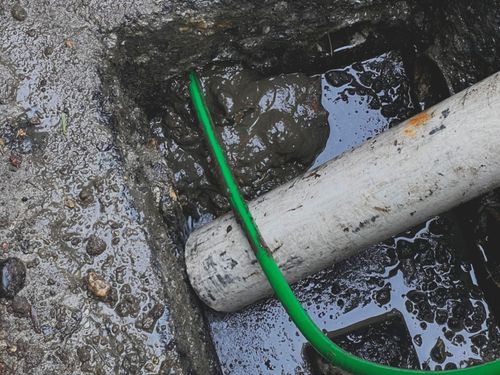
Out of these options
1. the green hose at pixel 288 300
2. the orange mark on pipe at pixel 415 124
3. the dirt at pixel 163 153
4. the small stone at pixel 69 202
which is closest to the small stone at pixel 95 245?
the dirt at pixel 163 153

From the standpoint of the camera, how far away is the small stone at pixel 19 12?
2363mm

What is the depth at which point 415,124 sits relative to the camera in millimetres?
2125

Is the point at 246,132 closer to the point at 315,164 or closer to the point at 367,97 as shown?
the point at 315,164

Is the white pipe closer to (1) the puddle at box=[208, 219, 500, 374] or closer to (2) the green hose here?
(2) the green hose

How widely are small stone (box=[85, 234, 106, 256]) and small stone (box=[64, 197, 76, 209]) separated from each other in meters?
0.13

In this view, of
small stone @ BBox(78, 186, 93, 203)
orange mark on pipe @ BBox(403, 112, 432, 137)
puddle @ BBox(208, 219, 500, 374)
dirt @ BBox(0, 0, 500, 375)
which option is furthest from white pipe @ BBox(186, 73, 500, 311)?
small stone @ BBox(78, 186, 93, 203)

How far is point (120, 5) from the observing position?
2.34m

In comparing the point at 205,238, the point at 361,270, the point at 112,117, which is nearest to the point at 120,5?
the point at 112,117

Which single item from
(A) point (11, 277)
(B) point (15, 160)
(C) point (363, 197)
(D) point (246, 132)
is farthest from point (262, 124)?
(A) point (11, 277)

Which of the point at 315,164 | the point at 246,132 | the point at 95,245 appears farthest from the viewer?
the point at 315,164

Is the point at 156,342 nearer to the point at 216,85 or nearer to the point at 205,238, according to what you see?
the point at 205,238

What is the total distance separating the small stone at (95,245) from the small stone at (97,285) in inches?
2.9

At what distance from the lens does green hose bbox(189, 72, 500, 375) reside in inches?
81.2

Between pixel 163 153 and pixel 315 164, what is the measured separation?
653mm
